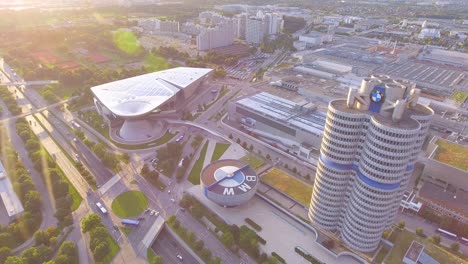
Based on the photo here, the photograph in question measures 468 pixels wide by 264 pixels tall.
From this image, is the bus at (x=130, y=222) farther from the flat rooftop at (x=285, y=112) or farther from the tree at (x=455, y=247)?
the tree at (x=455, y=247)

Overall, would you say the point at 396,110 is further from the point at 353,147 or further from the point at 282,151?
the point at 282,151

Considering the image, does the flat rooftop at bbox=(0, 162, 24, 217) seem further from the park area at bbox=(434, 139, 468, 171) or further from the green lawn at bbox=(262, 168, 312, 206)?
the park area at bbox=(434, 139, 468, 171)

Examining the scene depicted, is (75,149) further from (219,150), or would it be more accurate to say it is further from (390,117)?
(390,117)

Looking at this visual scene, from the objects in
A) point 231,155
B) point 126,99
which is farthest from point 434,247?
point 126,99

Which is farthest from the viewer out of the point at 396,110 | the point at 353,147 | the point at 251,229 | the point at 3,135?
the point at 3,135

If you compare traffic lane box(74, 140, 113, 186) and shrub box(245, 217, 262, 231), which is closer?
shrub box(245, 217, 262, 231)

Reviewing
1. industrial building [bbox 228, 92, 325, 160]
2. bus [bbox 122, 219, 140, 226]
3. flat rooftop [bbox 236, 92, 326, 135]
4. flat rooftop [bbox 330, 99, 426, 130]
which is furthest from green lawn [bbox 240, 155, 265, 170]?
flat rooftop [bbox 330, 99, 426, 130]
